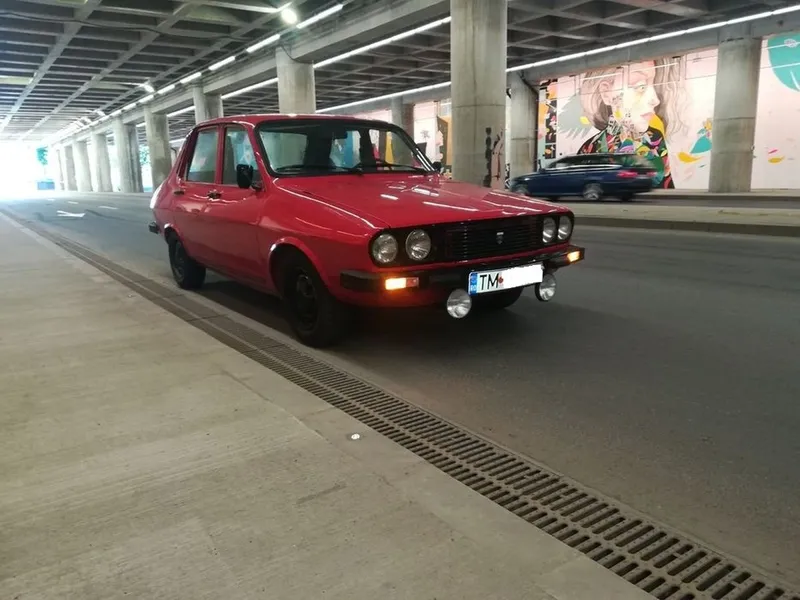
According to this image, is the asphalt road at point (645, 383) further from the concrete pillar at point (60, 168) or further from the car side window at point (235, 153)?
the concrete pillar at point (60, 168)

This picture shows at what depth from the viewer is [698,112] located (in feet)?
78.3

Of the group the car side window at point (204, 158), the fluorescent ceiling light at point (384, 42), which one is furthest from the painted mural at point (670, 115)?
the car side window at point (204, 158)

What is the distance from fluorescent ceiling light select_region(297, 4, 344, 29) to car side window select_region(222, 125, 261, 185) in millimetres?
14390

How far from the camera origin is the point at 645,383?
361 cm

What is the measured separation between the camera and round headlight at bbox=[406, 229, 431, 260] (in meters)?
3.82

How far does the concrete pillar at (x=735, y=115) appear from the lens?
816 inches

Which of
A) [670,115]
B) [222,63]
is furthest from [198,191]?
[670,115]

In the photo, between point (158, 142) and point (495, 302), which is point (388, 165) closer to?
point (495, 302)

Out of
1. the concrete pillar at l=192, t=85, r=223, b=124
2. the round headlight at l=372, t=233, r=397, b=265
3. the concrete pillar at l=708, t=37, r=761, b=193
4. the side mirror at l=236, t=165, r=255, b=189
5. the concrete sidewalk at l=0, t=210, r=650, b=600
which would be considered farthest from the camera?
the concrete pillar at l=192, t=85, r=223, b=124

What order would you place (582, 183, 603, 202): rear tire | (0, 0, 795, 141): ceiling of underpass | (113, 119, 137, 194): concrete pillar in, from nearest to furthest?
(0, 0, 795, 141): ceiling of underpass, (582, 183, 603, 202): rear tire, (113, 119, 137, 194): concrete pillar

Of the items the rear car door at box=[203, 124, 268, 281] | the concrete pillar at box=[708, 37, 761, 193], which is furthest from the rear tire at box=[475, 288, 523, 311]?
the concrete pillar at box=[708, 37, 761, 193]

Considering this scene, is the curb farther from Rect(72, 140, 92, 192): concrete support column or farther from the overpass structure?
Rect(72, 140, 92, 192): concrete support column

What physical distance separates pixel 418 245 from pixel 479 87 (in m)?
11.8

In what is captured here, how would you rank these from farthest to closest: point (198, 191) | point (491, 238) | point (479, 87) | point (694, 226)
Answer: point (479, 87) < point (694, 226) < point (198, 191) < point (491, 238)
